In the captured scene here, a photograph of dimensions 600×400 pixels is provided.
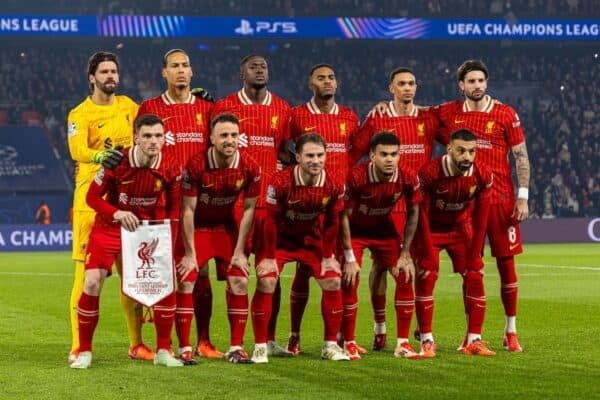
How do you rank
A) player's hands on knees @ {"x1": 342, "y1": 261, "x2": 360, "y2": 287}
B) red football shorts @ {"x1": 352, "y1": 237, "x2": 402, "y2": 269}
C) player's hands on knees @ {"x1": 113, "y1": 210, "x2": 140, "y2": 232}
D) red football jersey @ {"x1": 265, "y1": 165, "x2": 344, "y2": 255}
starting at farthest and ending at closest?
1. red football shorts @ {"x1": 352, "y1": 237, "x2": 402, "y2": 269}
2. player's hands on knees @ {"x1": 342, "y1": 261, "x2": 360, "y2": 287}
3. red football jersey @ {"x1": 265, "y1": 165, "x2": 344, "y2": 255}
4. player's hands on knees @ {"x1": 113, "y1": 210, "x2": 140, "y2": 232}

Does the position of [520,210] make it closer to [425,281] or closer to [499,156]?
[499,156]

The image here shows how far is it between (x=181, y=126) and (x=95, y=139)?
700mm

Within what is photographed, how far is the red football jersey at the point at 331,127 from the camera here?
378 inches

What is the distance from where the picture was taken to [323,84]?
9453mm

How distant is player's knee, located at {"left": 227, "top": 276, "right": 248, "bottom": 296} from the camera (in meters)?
8.75

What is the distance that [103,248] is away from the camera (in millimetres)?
8414

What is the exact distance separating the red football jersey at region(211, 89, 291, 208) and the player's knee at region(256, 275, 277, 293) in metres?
0.88

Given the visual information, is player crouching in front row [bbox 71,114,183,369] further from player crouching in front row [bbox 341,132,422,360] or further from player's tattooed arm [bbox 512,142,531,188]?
player's tattooed arm [bbox 512,142,531,188]

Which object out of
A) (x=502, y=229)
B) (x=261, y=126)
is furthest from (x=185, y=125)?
(x=502, y=229)

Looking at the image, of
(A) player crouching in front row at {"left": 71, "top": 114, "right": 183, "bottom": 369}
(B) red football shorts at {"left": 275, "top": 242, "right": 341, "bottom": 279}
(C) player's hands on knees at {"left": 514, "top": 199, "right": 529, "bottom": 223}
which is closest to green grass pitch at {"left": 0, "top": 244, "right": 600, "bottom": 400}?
(A) player crouching in front row at {"left": 71, "top": 114, "right": 183, "bottom": 369}

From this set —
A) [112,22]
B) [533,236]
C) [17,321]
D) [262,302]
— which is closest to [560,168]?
[533,236]

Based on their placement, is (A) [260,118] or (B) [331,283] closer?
(B) [331,283]

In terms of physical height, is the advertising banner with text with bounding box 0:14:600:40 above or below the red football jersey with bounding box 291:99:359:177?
above

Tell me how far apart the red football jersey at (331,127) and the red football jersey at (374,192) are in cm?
59
